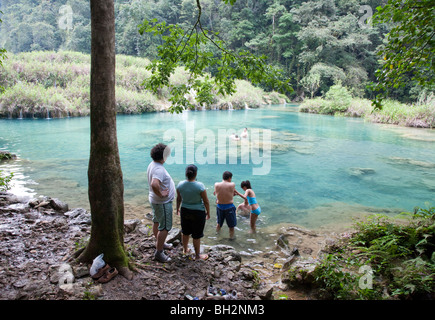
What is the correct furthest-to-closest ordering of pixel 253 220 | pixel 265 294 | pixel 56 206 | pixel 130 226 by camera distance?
pixel 253 220
pixel 56 206
pixel 130 226
pixel 265 294

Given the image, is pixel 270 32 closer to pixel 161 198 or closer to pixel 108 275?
pixel 161 198

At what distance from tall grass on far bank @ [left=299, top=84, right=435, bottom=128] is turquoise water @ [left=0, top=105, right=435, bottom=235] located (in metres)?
2.40

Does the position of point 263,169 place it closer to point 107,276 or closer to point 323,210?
point 323,210

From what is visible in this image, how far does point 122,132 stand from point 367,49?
42666 mm

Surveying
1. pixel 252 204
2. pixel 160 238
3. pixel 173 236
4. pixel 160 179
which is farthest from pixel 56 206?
pixel 252 204

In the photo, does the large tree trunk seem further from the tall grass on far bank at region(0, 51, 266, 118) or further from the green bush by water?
the tall grass on far bank at region(0, 51, 266, 118)

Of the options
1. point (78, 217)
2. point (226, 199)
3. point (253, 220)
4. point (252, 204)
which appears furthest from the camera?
point (253, 220)

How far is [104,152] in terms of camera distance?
3174 millimetres

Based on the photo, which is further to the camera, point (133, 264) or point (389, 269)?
point (389, 269)

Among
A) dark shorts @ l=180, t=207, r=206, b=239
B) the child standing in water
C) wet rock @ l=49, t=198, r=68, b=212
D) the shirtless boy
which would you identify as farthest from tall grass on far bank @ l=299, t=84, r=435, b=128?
wet rock @ l=49, t=198, r=68, b=212

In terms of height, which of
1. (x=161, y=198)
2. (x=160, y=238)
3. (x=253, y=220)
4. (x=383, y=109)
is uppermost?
(x=383, y=109)

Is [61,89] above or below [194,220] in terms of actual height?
above

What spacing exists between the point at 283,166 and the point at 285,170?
57 cm
